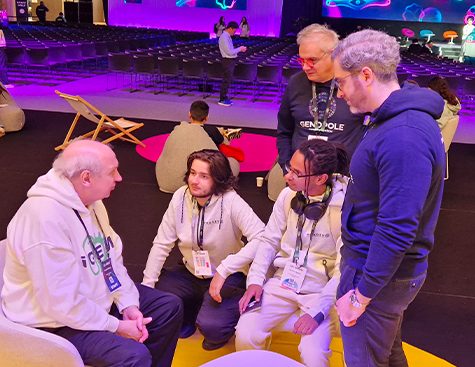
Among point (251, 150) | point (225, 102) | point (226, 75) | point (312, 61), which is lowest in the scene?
point (225, 102)

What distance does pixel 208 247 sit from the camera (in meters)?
3.21

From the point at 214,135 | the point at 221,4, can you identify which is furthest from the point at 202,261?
the point at 221,4

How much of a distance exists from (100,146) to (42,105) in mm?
8047

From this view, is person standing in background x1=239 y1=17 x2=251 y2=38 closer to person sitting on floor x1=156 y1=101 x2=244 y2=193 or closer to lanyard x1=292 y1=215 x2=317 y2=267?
person sitting on floor x1=156 y1=101 x2=244 y2=193

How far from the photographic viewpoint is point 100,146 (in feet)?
8.13

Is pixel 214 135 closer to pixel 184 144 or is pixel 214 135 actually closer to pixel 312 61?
pixel 184 144

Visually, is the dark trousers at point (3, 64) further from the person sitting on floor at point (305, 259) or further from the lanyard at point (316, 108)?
the person sitting on floor at point (305, 259)

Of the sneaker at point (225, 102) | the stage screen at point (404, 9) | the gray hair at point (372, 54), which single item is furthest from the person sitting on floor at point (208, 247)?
the stage screen at point (404, 9)

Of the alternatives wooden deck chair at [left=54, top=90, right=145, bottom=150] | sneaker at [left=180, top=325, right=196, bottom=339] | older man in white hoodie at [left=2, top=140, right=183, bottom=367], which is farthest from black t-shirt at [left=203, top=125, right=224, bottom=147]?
older man in white hoodie at [left=2, top=140, right=183, bottom=367]

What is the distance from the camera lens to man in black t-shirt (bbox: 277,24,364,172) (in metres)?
3.26

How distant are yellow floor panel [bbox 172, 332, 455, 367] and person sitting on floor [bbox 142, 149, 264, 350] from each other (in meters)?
0.05

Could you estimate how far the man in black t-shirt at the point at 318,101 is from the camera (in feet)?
10.7

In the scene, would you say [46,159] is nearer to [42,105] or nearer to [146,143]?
[146,143]

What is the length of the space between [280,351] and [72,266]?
4.58 ft
